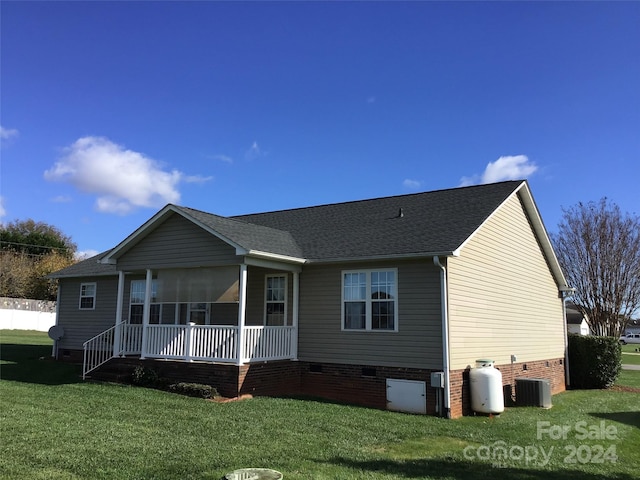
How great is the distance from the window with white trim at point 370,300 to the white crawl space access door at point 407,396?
1295 millimetres

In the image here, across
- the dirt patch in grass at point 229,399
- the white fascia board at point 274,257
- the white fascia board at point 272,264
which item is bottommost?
the dirt patch in grass at point 229,399

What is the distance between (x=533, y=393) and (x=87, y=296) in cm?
1575

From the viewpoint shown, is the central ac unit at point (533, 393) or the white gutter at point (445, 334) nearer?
the white gutter at point (445, 334)

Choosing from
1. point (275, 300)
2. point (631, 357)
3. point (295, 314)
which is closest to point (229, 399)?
point (295, 314)

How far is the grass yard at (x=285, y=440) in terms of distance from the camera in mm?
6816

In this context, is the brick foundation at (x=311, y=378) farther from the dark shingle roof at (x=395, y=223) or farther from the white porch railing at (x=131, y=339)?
the dark shingle roof at (x=395, y=223)

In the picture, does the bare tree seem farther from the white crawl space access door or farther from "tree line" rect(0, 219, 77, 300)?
"tree line" rect(0, 219, 77, 300)

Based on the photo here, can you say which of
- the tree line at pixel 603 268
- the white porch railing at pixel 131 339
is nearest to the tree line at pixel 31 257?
the tree line at pixel 603 268

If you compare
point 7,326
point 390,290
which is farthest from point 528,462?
point 7,326

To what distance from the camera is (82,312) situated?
1967 cm

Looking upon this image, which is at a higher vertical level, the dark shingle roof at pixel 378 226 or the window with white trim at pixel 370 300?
the dark shingle roof at pixel 378 226

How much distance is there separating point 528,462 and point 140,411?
7.07 metres

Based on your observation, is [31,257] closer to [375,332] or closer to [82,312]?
[82,312]

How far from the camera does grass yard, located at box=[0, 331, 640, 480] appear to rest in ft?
22.4
